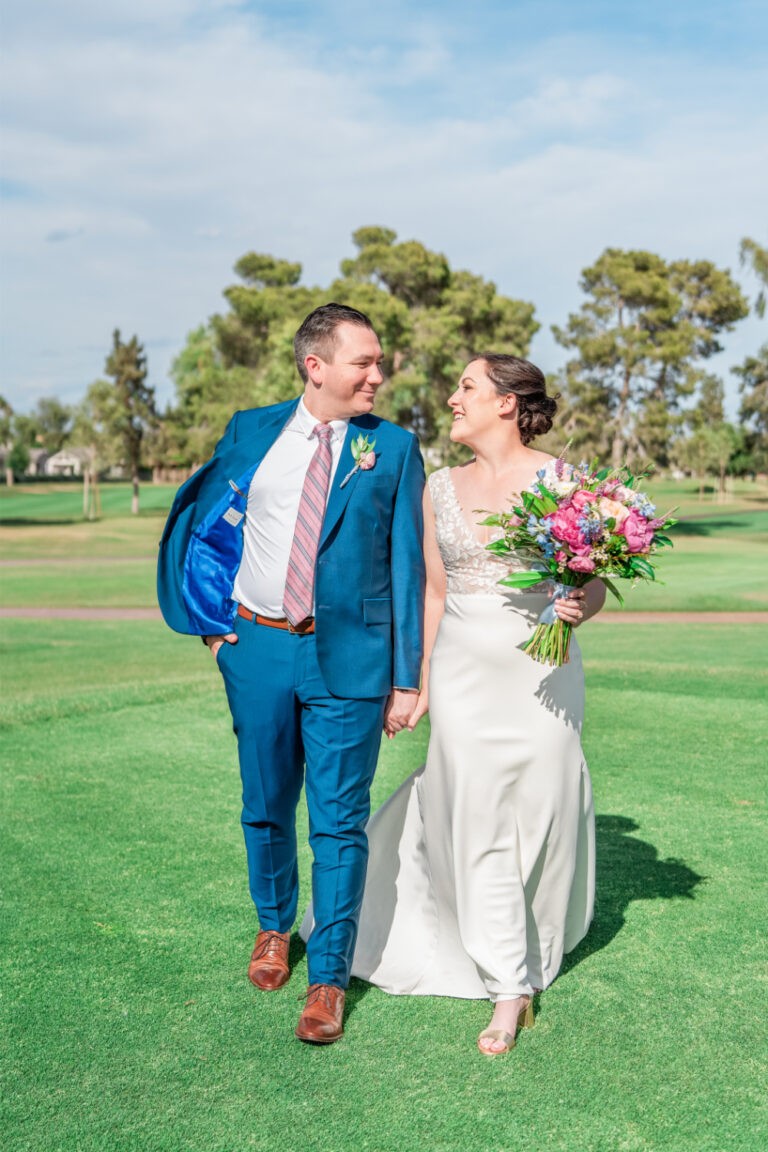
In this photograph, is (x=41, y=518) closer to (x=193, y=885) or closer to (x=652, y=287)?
(x=652, y=287)

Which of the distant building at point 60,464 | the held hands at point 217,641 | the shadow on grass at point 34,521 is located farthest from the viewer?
the distant building at point 60,464

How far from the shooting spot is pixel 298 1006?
13.1 feet

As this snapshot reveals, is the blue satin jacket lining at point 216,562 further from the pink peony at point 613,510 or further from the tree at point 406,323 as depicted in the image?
the tree at point 406,323

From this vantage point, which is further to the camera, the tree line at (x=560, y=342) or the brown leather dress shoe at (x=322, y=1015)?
the tree line at (x=560, y=342)

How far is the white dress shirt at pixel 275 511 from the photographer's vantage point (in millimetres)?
4059

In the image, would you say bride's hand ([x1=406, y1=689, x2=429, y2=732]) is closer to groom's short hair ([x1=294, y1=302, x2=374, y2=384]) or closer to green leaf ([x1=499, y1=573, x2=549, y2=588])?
green leaf ([x1=499, y1=573, x2=549, y2=588])

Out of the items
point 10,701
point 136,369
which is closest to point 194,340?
point 136,369

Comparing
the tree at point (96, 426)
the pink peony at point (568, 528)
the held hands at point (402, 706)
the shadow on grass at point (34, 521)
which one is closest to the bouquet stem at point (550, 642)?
the pink peony at point (568, 528)

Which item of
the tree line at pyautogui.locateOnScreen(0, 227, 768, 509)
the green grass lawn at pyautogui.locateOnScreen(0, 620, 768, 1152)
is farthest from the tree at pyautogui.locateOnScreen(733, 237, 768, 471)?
the green grass lawn at pyautogui.locateOnScreen(0, 620, 768, 1152)

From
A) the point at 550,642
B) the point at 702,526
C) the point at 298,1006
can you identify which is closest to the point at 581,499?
the point at 550,642

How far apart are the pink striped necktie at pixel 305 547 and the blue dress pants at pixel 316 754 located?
114 millimetres

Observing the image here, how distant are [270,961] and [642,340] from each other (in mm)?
48565

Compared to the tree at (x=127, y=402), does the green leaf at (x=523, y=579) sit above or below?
below

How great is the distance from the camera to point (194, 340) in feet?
330
